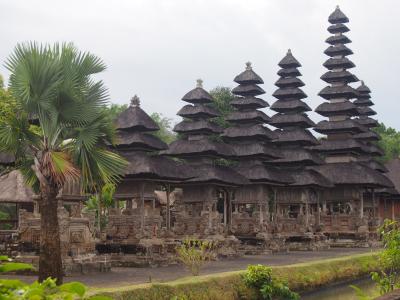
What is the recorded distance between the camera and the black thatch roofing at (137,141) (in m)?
27.1

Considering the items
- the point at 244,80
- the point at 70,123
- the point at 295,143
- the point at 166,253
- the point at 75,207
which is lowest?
the point at 166,253

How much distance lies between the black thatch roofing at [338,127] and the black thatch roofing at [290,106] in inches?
121

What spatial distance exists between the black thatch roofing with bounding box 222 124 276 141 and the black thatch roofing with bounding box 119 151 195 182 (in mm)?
9020

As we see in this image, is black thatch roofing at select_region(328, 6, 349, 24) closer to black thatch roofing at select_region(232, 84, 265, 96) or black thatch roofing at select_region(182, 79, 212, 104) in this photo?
black thatch roofing at select_region(232, 84, 265, 96)

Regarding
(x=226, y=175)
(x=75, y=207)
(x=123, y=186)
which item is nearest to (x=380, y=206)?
(x=226, y=175)

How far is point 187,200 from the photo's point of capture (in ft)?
107

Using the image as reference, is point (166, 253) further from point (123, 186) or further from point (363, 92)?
point (363, 92)

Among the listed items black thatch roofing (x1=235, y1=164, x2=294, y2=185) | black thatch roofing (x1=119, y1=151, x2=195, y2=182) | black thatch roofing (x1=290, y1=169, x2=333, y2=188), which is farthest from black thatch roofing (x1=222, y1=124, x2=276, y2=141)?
black thatch roofing (x1=119, y1=151, x2=195, y2=182)

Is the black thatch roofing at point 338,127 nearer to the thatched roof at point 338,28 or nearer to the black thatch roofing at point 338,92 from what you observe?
the black thatch roofing at point 338,92

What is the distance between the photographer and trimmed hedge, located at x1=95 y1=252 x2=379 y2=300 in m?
13.7

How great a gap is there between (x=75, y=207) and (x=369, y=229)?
92.6ft

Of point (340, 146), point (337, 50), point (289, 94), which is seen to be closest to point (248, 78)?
point (289, 94)

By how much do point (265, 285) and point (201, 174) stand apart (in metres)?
15.0

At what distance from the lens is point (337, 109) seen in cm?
4616
